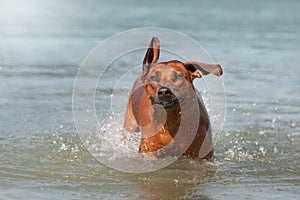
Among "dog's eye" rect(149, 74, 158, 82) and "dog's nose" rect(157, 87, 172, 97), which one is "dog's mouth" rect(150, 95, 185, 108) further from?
"dog's eye" rect(149, 74, 158, 82)

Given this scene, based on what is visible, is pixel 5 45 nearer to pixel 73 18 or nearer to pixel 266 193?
pixel 73 18

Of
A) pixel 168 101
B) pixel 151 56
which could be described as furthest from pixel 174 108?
pixel 151 56

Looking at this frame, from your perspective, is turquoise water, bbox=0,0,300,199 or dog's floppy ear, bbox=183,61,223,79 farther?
dog's floppy ear, bbox=183,61,223,79

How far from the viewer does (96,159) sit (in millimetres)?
7664

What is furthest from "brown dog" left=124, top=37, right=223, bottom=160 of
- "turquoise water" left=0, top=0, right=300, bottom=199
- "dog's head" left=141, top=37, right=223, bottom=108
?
"turquoise water" left=0, top=0, right=300, bottom=199

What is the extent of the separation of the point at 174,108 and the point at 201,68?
43cm

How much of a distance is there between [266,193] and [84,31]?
1398 centimetres

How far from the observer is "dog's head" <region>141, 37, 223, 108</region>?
663 centimetres

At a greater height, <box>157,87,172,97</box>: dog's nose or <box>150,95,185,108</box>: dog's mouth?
<box>157,87,172,97</box>: dog's nose

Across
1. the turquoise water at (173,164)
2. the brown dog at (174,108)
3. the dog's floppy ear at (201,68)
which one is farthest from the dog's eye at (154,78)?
the turquoise water at (173,164)

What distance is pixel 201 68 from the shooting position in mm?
6895

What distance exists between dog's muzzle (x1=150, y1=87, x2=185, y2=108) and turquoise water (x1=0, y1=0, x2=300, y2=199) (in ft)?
2.23

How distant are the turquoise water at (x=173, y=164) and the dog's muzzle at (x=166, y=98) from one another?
26.7 inches

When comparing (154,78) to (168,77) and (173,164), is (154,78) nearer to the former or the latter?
(168,77)
